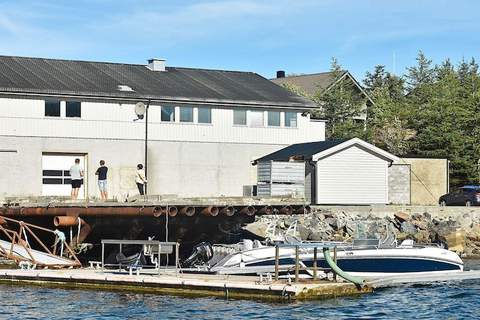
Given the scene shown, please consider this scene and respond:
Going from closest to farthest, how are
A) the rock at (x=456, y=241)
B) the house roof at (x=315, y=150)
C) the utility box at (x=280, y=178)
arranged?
1. the utility box at (x=280, y=178)
2. the rock at (x=456, y=241)
3. the house roof at (x=315, y=150)

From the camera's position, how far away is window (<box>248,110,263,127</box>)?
60.4 m

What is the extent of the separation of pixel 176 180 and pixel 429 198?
1877 cm

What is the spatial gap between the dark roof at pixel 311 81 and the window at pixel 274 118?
2654cm

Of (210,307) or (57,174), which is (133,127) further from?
(210,307)

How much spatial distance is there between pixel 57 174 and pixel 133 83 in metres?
8.57

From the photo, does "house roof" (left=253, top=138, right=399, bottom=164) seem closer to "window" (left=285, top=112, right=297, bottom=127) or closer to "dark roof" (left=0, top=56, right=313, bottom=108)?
"window" (left=285, top=112, right=297, bottom=127)

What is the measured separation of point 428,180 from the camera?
66812 millimetres

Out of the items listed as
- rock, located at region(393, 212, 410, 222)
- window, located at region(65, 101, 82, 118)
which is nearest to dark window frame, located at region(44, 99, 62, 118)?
window, located at region(65, 101, 82, 118)

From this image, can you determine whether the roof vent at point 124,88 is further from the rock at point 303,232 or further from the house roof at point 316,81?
the house roof at point 316,81

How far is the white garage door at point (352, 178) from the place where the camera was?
2250 inches

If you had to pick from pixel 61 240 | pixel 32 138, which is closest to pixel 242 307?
pixel 61 240

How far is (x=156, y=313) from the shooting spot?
28.9 m

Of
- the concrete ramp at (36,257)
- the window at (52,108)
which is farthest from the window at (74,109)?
the concrete ramp at (36,257)

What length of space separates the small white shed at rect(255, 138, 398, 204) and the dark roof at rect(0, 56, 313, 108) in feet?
14.8
